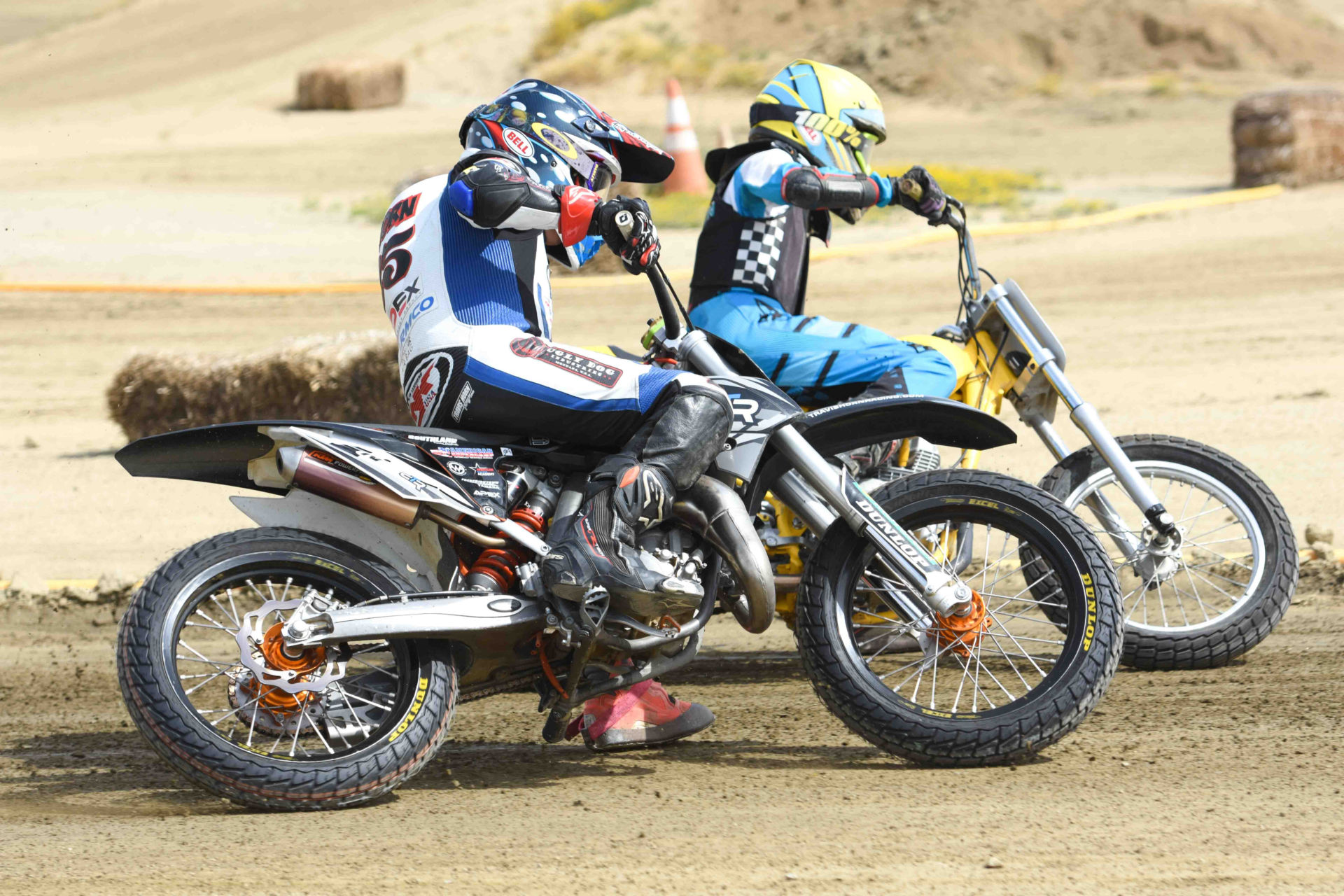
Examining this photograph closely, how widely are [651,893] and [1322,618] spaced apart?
3.37 m

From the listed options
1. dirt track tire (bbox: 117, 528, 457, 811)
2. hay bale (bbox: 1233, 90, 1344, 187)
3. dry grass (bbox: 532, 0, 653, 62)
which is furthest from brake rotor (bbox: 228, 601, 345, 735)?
dry grass (bbox: 532, 0, 653, 62)

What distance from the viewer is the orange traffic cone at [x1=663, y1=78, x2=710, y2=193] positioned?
1434 centimetres

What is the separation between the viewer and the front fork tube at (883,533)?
3.88 meters

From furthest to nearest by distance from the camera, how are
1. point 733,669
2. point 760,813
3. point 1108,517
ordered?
point 733,669 < point 1108,517 < point 760,813

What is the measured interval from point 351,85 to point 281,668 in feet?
Result: 95.4

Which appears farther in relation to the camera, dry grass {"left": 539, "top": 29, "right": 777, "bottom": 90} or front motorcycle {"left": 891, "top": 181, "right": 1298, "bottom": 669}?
dry grass {"left": 539, "top": 29, "right": 777, "bottom": 90}

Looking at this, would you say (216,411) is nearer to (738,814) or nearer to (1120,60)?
(738,814)

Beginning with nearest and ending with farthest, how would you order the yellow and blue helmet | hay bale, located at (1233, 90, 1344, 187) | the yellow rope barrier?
the yellow and blue helmet < the yellow rope barrier < hay bale, located at (1233, 90, 1344, 187)

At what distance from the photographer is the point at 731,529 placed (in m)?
3.85

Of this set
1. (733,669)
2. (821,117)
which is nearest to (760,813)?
(733,669)

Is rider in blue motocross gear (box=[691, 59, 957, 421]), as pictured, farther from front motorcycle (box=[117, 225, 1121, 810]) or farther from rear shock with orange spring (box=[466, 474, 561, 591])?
rear shock with orange spring (box=[466, 474, 561, 591])

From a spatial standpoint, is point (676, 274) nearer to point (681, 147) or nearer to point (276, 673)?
point (681, 147)

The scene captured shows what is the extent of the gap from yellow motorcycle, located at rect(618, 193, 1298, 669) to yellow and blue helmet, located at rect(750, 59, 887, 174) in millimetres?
409

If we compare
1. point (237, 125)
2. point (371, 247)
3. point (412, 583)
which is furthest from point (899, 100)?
point (412, 583)
